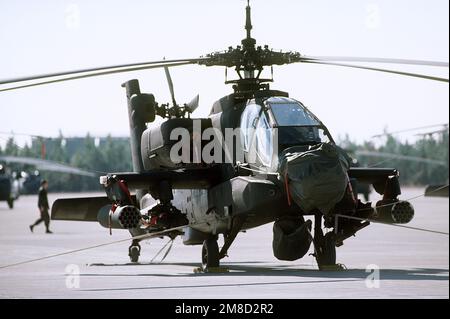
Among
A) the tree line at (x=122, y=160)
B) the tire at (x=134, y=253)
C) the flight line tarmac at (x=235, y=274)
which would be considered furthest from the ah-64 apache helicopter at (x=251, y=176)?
the tree line at (x=122, y=160)

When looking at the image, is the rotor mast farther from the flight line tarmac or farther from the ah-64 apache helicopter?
the flight line tarmac

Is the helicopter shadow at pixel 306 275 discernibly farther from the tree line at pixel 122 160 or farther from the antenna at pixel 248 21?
the tree line at pixel 122 160

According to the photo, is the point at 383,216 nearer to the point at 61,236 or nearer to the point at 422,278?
the point at 422,278

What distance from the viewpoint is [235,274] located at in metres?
19.4

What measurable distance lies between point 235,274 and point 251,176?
205 centimetres

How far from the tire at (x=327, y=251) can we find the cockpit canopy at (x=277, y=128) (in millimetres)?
1850

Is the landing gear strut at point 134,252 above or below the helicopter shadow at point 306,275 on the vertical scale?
below

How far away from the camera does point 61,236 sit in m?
40.0

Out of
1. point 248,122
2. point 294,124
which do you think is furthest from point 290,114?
point 248,122

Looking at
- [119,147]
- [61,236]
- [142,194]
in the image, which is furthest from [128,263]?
[119,147]

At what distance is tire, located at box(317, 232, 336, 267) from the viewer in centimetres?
1869

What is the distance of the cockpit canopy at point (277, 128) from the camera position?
18.0 meters

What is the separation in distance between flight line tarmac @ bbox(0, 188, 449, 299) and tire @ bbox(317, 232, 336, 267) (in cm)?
39

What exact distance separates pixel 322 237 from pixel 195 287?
10.9ft
